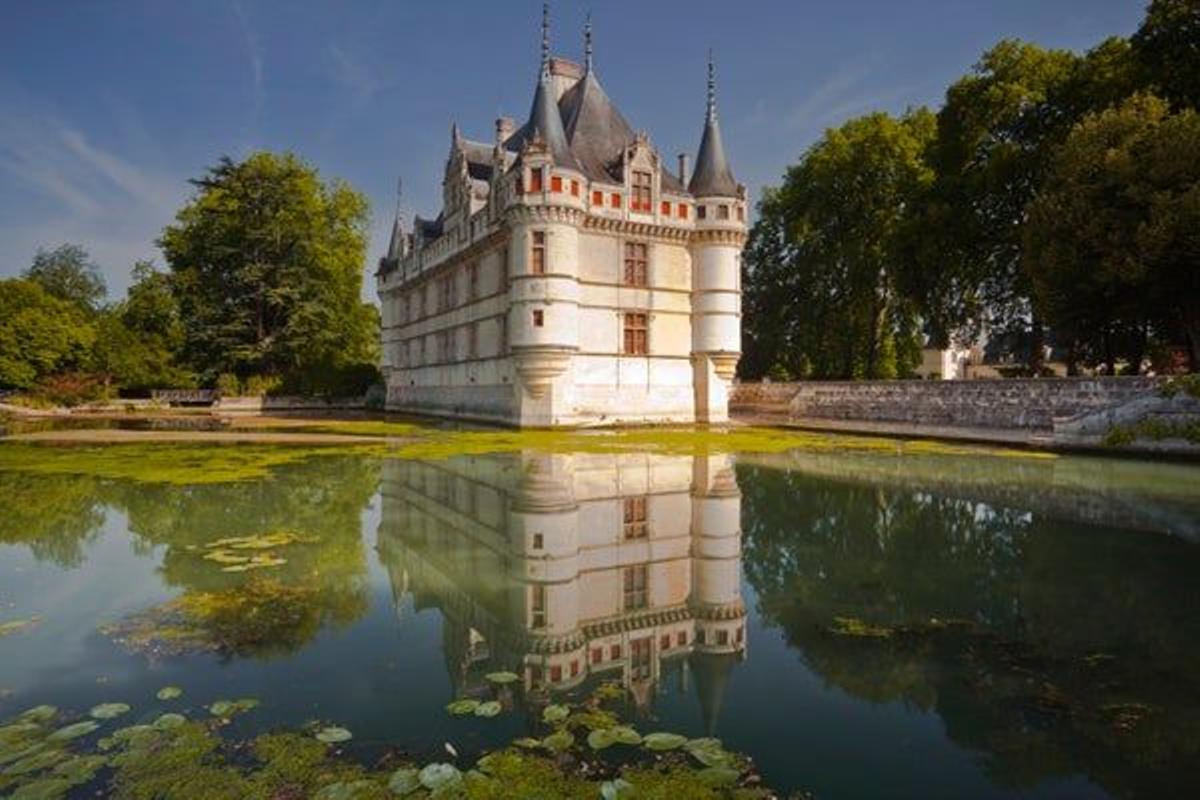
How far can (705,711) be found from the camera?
4.67 meters

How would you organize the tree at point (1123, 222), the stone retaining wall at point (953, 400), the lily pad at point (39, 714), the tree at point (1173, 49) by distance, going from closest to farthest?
the lily pad at point (39, 714), the tree at point (1123, 222), the stone retaining wall at point (953, 400), the tree at point (1173, 49)

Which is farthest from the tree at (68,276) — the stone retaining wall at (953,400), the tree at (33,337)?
the stone retaining wall at (953,400)

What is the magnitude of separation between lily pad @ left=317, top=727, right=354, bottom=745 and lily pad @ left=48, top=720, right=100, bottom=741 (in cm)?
129

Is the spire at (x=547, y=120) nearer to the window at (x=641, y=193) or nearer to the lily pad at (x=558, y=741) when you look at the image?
the window at (x=641, y=193)

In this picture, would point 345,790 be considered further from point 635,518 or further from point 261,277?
point 261,277

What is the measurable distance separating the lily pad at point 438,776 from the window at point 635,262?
86.6 feet

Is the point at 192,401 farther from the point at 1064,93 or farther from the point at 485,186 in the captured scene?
the point at 1064,93

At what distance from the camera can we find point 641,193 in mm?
29219

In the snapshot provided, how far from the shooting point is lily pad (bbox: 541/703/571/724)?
4.51m

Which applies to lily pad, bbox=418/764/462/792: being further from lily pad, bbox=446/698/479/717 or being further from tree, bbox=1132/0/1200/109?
tree, bbox=1132/0/1200/109

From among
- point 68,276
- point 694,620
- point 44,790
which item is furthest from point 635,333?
point 68,276

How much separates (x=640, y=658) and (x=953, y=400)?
900 inches

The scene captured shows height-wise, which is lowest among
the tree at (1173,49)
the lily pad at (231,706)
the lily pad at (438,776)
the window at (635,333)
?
the lily pad at (438,776)

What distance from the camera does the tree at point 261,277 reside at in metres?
46.1
